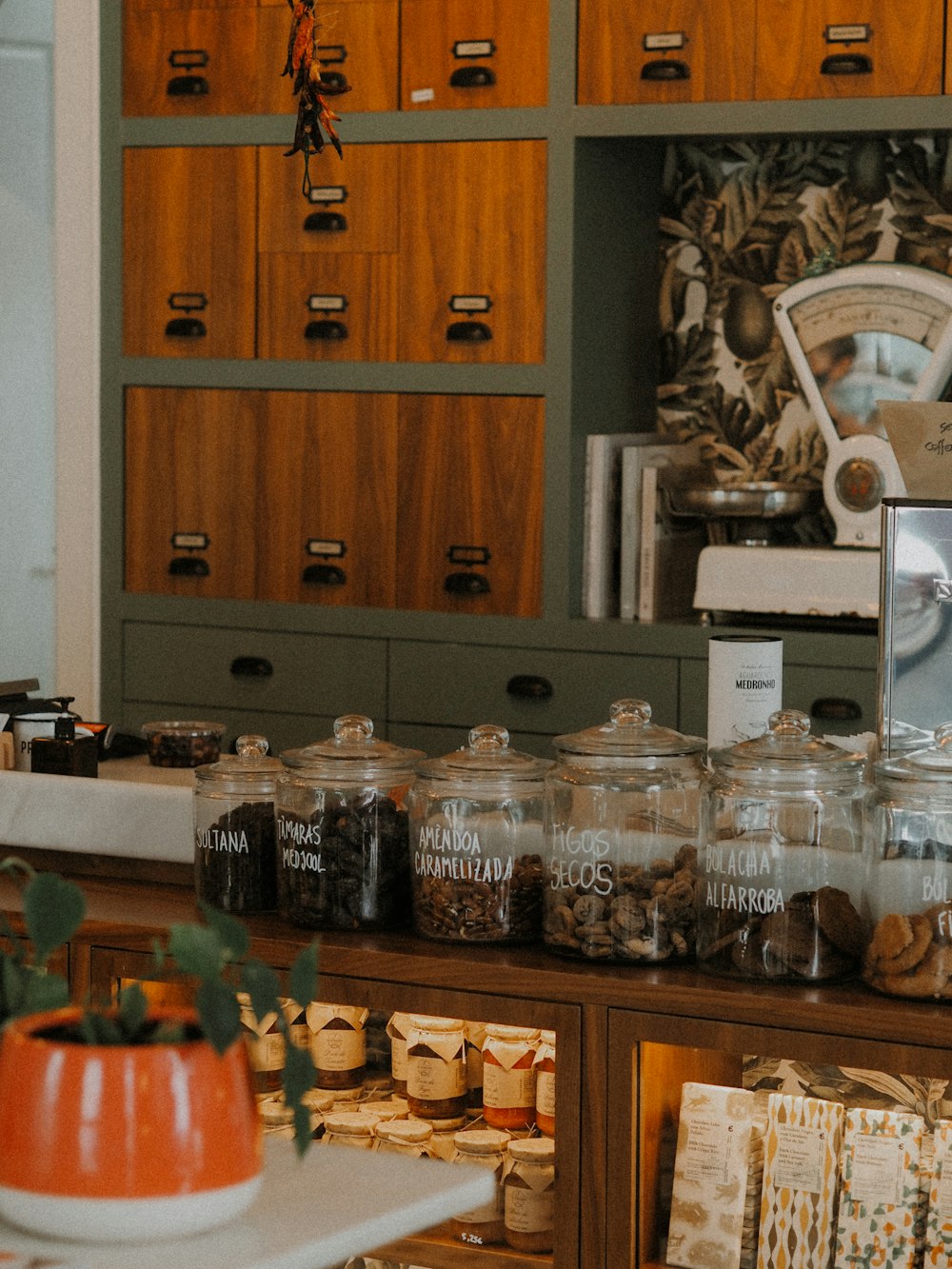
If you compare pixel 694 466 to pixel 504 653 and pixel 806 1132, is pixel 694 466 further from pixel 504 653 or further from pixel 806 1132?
pixel 806 1132

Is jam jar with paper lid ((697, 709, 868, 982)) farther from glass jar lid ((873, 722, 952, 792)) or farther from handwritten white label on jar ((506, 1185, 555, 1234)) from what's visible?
handwritten white label on jar ((506, 1185, 555, 1234))

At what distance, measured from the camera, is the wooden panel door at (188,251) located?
3754mm

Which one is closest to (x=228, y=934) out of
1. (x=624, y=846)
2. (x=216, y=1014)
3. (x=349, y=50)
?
(x=216, y=1014)

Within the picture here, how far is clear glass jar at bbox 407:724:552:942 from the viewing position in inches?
64.1

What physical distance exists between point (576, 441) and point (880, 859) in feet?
6.85

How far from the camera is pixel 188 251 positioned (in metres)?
3.80

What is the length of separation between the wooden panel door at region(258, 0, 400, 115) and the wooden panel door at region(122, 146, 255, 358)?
0.18 meters

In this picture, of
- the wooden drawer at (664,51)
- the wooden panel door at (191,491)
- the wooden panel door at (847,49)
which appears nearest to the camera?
the wooden panel door at (847,49)

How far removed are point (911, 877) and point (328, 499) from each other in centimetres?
236

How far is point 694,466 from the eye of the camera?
3.82m

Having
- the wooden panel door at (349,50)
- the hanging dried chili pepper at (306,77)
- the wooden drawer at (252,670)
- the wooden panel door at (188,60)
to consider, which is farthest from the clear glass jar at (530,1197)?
the wooden panel door at (188,60)

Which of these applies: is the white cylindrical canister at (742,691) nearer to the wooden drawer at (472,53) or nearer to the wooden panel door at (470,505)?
the wooden panel door at (470,505)

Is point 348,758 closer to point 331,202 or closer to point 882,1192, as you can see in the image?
point 882,1192

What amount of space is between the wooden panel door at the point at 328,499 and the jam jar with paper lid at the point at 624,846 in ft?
6.85
